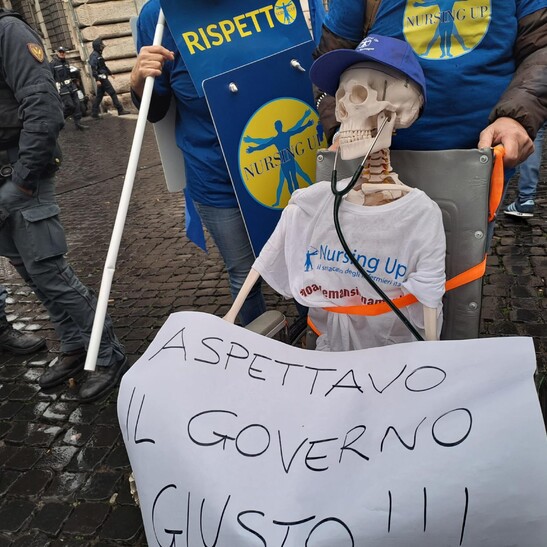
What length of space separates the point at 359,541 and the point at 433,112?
44.9 inches

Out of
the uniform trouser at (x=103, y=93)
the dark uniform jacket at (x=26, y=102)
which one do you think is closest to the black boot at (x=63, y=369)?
the dark uniform jacket at (x=26, y=102)

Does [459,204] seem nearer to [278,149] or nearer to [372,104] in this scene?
[372,104]

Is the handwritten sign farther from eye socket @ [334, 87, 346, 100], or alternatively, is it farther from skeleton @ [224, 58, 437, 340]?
eye socket @ [334, 87, 346, 100]

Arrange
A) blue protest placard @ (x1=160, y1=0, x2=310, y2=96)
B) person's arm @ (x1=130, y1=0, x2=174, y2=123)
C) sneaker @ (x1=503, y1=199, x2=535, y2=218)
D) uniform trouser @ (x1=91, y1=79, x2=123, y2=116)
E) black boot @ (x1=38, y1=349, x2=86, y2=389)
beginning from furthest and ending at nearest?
1. uniform trouser @ (x1=91, y1=79, x2=123, y2=116)
2. sneaker @ (x1=503, y1=199, x2=535, y2=218)
3. black boot @ (x1=38, y1=349, x2=86, y2=389)
4. blue protest placard @ (x1=160, y1=0, x2=310, y2=96)
5. person's arm @ (x1=130, y1=0, x2=174, y2=123)

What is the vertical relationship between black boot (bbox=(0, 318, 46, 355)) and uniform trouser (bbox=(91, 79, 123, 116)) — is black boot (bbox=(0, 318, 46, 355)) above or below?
above

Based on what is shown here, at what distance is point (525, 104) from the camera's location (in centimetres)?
138

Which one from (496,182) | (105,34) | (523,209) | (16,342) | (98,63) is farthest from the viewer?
(105,34)

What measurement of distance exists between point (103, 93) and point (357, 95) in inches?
551

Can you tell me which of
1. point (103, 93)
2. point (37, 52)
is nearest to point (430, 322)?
point (37, 52)

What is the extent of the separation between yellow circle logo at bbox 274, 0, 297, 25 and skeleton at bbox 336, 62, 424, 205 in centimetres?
79

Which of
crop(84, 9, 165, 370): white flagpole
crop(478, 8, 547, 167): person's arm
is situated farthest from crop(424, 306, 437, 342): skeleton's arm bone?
crop(84, 9, 165, 370): white flagpole

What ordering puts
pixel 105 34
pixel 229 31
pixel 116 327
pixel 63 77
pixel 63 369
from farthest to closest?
pixel 105 34 < pixel 63 77 < pixel 116 327 < pixel 63 369 < pixel 229 31

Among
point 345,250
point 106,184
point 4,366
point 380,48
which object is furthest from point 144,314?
point 106,184

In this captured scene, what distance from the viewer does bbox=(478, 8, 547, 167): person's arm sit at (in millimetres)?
1378
